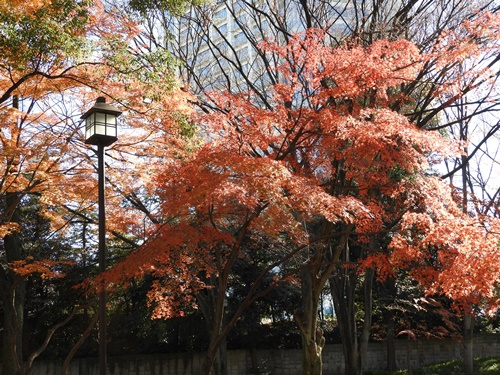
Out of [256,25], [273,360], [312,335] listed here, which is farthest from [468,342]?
[256,25]

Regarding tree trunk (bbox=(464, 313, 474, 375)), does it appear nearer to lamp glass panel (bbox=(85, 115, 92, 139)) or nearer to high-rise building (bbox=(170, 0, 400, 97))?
high-rise building (bbox=(170, 0, 400, 97))

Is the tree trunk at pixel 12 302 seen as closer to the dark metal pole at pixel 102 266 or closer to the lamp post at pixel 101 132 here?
the lamp post at pixel 101 132

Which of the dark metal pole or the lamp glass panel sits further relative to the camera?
the lamp glass panel

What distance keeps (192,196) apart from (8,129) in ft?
15.8

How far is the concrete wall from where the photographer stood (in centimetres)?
1952

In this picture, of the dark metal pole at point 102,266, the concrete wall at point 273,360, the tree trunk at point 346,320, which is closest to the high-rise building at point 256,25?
the tree trunk at point 346,320

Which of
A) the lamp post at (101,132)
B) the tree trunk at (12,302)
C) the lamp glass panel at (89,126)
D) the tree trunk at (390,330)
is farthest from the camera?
the tree trunk at (390,330)

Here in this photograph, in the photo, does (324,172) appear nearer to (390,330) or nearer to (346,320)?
(346,320)

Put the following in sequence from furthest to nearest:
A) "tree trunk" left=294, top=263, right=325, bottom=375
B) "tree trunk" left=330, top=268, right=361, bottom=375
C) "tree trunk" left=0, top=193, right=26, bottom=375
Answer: "tree trunk" left=330, top=268, right=361, bottom=375 → "tree trunk" left=0, top=193, right=26, bottom=375 → "tree trunk" left=294, top=263, right=325, bottom=375

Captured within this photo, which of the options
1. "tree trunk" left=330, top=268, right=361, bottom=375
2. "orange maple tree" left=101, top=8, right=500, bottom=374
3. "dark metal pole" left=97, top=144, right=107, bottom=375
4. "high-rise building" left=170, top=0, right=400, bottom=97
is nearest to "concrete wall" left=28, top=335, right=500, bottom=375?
"tree trunk" left=330, top=268, right=361, bottom=375

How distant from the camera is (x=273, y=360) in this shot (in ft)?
69.1

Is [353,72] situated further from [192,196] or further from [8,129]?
[8,129]

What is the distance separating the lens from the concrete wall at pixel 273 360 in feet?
64.0

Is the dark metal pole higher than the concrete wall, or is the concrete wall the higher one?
the dark metal pole
